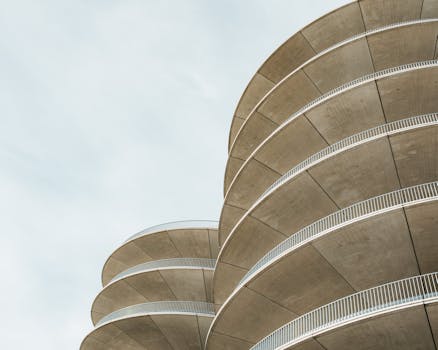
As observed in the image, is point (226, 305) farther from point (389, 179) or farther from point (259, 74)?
point (259, 74)

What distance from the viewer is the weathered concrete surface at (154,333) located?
901 inches

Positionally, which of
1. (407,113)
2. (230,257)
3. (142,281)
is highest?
(407,113)

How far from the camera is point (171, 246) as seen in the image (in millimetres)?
28812

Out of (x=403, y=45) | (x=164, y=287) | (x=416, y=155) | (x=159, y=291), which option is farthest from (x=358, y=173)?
(x=159, y=291)

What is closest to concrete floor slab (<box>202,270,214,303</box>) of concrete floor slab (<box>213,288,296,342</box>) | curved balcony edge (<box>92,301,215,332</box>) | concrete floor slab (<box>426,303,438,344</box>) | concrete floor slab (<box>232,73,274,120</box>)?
curved balcony edge (<box>92,301,215,332</box>)

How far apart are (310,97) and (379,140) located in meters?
7.66

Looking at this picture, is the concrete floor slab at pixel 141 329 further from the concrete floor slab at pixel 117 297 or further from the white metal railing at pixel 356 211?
the white metal railing at pixel 356 211

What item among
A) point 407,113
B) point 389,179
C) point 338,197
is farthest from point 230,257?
point 407,113

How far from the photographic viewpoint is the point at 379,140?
53.5 ft

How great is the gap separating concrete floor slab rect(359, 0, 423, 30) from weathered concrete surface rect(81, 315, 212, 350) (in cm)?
1510

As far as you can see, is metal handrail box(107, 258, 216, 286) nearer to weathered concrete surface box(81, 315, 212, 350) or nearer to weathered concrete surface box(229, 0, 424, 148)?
weathered concrete surface box(81, 315, 212, 350)

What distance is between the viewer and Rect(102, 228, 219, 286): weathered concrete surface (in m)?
28.4

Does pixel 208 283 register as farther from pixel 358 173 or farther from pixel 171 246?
pixel 358 173

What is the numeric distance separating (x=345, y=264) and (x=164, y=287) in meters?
12.6
